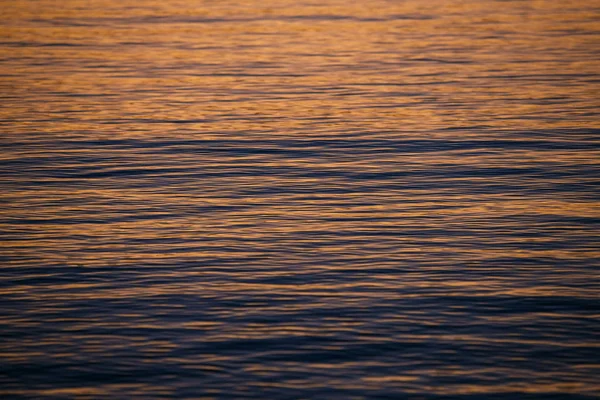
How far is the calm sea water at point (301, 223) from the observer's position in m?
12.0

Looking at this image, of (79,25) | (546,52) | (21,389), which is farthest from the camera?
(79,25)

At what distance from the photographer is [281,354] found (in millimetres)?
12289

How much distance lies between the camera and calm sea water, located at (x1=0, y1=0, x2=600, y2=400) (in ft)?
39.5

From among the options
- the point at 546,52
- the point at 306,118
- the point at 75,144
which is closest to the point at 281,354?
the point at 75,144

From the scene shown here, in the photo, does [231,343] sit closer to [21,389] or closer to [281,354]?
[281,354]

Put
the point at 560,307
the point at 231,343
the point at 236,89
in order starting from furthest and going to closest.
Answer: the point at 236,89
the point at 560,307
the point at 231,343

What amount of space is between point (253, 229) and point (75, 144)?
7179 millimetres

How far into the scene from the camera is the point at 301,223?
17.4 metres

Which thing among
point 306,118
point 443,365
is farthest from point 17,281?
point 306,118

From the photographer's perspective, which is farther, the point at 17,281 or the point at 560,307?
the point at 17,281

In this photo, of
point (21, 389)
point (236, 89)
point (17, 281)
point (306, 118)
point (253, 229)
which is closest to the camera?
point (21, 389)

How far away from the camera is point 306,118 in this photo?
25438mm

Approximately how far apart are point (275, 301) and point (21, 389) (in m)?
3.43

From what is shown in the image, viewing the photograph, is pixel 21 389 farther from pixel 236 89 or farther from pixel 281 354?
pixel 236 89
